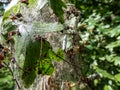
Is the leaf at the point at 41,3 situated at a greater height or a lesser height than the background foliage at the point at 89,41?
greater

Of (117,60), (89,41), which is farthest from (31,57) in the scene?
(89,41)

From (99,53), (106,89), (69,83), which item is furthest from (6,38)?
(99,53)

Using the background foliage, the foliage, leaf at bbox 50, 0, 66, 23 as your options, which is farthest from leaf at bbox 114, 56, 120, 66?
leaf at bbox 50, 0, 66, 23

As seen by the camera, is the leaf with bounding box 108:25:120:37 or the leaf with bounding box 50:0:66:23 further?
the leaf with bounding box 108:25:120:37

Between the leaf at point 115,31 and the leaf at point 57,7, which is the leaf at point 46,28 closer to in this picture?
the leaf at point 57,7

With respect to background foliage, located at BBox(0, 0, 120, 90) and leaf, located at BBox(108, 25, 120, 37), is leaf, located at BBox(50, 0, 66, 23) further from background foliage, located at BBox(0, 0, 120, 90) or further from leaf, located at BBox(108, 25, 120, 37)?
leaf, located at BBox(108, 25, 120, 37)

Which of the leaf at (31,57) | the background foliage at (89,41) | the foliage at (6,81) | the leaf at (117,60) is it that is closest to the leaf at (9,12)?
the background foliage at (89,41)

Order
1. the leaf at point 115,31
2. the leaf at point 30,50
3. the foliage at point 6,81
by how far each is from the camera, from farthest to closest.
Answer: the foliage at point 6,81
the leaf at point 115,31
the leaf at point 30,50

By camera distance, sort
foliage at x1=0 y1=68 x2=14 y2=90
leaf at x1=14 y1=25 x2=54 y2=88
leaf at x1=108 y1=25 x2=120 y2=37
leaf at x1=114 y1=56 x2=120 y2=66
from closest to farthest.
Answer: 1. leaf at x1=14 y1=25 x2=54 y2=88
2. leaf at x1=114 y1=56 x2=120 y2=66
3. leaf at x1=108 y1=25 x2=120 y2=37
4. foliage at x1=0 y1=68 x2=14 y2=90

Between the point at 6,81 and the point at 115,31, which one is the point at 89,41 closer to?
the point at 115,31

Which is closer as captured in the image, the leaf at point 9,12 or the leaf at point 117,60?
the leaf at point 9,12

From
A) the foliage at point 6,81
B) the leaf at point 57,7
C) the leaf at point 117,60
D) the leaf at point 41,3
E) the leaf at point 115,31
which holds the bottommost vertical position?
the foliage at point 6,81

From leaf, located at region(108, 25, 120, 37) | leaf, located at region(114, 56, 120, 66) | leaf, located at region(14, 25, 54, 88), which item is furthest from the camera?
leaf, located at region(108, 25, 120, 37)

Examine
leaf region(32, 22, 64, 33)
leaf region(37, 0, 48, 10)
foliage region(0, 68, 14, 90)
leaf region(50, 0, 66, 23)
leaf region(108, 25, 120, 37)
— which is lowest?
foliage region(0, 68, 14, 90)
